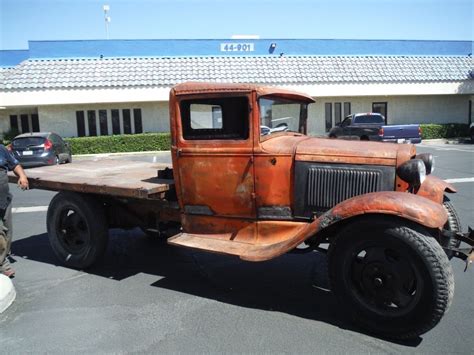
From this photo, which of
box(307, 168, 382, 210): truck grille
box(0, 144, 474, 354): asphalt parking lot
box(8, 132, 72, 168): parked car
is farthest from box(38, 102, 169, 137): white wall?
box(307, 168, 382, 210): truck grille

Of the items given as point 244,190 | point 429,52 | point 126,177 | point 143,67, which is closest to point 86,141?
point 143,67

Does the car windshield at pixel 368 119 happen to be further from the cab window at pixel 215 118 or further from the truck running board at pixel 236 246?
the truck running board at pixel 236 246

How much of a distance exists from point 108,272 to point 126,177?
1171 mm

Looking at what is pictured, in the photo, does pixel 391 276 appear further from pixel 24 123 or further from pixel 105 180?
pixel 24 123

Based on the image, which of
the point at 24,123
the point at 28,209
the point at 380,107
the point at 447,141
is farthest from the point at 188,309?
the point at 380,107

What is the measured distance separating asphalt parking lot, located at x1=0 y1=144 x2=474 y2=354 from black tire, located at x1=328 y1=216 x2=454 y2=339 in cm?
18

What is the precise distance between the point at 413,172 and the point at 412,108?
25.0 meters

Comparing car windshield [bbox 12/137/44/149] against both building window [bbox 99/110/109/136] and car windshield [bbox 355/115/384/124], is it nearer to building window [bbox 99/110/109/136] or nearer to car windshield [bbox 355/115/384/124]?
building window [bbox 99/110/109/136]

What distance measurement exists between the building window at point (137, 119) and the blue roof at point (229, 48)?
4.23 m

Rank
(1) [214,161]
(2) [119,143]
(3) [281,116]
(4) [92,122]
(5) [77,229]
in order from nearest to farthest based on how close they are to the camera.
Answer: (1) [214,161] < (3) [281,116] < (5) [77,229] < (2) [119,143] < (4) [92,122]

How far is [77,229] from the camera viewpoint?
17.9 feet

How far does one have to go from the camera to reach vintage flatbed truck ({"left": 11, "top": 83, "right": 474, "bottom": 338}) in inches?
136

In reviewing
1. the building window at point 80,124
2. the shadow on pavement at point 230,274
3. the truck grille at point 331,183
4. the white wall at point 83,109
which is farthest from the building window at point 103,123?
the truck grille at point 331,183

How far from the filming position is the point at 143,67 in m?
24.1
